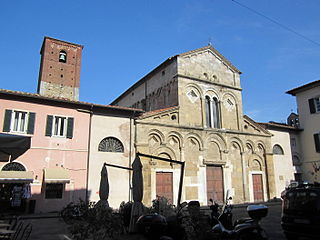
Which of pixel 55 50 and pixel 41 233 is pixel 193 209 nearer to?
pixel 41 233

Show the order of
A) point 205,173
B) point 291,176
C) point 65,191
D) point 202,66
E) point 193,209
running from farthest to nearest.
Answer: point 291,176, point 202,66, point 205,173, point 65,191, point 193,209

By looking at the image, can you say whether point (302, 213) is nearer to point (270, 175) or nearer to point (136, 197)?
point (136, 197)

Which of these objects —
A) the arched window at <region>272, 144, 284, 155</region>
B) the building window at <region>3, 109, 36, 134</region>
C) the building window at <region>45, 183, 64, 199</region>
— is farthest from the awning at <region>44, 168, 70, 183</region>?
the arched window at <region>272, 144, 284, 155</region>

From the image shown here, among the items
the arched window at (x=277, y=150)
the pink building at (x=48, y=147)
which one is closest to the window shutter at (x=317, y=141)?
the arched window at (x=277, y=150)

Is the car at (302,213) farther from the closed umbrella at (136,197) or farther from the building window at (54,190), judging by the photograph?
the building window at (54,190)

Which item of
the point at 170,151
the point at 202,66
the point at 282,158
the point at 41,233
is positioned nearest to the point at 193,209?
the point at 41,233

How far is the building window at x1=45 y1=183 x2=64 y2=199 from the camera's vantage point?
48.9 ft

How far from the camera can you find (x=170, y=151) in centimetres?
1881

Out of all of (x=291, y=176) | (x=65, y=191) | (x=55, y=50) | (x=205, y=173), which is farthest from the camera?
(x=55, y=50)

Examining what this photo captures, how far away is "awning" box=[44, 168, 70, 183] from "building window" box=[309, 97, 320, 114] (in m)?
22.0

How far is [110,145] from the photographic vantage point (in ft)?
56.0

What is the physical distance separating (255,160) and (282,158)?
348 cm

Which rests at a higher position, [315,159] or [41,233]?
[315,159]

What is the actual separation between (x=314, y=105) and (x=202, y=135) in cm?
1197
